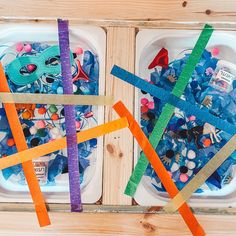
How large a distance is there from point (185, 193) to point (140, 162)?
0.11m

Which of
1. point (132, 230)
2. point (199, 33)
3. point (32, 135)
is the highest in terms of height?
point (199, 33)

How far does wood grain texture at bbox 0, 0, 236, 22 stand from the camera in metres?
0.94

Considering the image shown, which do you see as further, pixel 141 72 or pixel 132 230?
pixel 141 72

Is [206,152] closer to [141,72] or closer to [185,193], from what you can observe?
[185,193]

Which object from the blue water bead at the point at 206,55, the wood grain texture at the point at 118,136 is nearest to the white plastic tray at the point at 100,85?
the wood grain texture at the point at 118,136

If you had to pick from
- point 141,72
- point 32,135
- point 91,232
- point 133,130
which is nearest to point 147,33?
point 141,72

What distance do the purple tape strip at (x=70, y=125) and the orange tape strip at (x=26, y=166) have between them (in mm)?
61

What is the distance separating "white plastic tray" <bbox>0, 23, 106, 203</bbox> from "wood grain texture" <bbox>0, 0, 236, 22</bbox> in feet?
0.10

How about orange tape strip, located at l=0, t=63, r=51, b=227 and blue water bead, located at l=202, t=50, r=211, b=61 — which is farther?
blue water bead, located at l=202, t=50, r=211, b=61

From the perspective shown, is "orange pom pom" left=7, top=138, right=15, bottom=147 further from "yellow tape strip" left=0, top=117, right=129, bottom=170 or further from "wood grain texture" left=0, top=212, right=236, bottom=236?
"wood grain texture" left=0, top=212, right=236, bottom=236

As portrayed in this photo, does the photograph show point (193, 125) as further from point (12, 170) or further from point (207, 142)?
point (12, 170)

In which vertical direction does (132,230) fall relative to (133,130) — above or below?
below

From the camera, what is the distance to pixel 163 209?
87 cm

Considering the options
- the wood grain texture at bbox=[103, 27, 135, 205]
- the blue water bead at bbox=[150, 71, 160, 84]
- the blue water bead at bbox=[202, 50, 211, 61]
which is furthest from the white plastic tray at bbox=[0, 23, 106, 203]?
the blue water bead at bbox=[202, 50, 211, 61]
